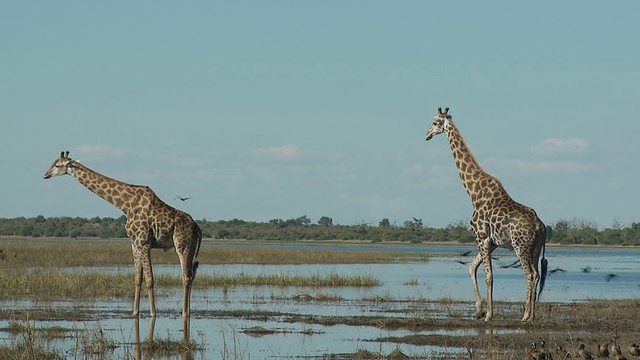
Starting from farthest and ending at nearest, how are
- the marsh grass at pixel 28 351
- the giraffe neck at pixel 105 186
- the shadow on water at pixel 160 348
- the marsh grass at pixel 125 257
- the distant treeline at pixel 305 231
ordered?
the distant treeline at pixel 305 231 → the marsh grass at pixel 125 257 → the giraffe neck at pixel 105 186 → the shadow on water at pixel 160 348 → the marsh grass at pixel 28 351

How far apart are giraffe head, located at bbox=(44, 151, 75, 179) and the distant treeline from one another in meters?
85.1

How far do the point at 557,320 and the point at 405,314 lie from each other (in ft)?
10.6

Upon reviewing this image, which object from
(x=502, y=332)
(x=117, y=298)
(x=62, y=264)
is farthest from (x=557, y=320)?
(x=62, y=264)

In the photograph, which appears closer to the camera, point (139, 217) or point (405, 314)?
point (139, 217)

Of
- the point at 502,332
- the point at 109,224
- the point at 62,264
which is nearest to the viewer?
the point at 502,332

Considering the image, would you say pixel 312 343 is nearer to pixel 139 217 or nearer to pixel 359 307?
pixel 139 217

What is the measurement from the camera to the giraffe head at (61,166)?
2091 cm

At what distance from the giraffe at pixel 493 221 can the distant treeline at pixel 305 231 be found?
284 ft

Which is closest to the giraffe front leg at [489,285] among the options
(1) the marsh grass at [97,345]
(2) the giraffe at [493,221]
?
(2) the giraffe at [493,221]

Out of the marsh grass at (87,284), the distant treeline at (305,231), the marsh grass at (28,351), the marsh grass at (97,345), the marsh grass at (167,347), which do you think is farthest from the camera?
the distant treeline at (305,231)

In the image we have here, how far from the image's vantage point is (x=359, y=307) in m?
23.6

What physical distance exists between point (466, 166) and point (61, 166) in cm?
784

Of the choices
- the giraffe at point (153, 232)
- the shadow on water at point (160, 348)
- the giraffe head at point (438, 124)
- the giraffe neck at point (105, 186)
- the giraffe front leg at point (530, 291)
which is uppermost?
the giraffe head at point (438, 124)

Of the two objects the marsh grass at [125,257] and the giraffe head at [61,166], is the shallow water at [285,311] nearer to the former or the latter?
the giraffe head at [61,166]
